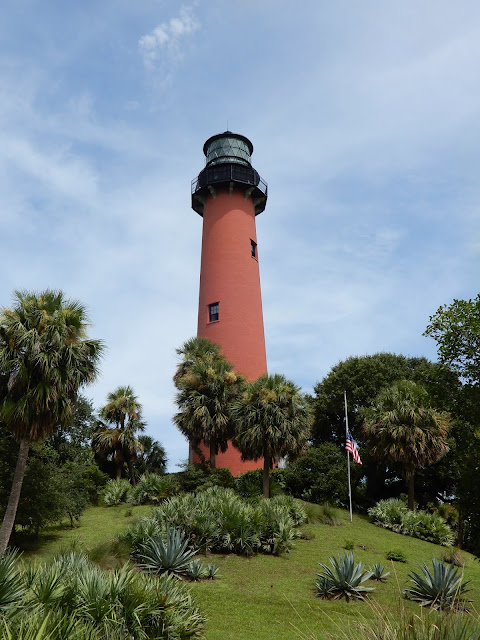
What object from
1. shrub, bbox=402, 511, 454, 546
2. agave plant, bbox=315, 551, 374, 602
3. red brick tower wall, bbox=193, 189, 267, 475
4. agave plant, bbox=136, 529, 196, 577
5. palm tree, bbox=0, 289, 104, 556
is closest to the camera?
agave plant, bbox=315, 551, 374, 602

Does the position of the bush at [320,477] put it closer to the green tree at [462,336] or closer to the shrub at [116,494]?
the shrub at [116,494]

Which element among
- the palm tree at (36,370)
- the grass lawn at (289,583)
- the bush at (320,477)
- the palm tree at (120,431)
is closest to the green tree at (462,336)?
the grass lawn at (289,583)

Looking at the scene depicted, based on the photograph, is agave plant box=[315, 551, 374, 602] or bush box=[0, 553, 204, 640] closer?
bush box=[0, 553, 204, 640]

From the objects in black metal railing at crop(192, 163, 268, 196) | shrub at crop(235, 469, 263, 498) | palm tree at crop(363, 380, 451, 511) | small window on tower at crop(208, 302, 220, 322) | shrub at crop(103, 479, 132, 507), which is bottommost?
shrub at crop(103, 479, 132, 507)

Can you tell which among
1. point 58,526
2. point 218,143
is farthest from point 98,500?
point 218,143

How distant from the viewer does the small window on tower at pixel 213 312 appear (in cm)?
3148

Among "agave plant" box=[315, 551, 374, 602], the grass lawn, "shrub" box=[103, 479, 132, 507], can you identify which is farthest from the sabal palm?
"agave plant" box=[315, 551, 374, 602]

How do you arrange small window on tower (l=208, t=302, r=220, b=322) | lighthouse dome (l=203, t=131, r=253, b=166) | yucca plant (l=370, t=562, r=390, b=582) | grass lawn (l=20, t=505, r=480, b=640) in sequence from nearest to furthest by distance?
grass lawn (l=20, t=505, r=480, b=640), yucca plant (l=370, t=562, r=390, b=582), small window on tower (l=208, t=302, r=220, b=322), lighthouse dome (l=203, t=131, r=253, b=166)

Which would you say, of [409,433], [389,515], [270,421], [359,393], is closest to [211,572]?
[270,421]

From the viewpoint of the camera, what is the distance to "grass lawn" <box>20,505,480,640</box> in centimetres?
965

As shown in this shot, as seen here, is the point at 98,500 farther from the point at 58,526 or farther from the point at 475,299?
the point at 475,299

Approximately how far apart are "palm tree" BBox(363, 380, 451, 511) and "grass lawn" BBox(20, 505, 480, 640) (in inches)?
151

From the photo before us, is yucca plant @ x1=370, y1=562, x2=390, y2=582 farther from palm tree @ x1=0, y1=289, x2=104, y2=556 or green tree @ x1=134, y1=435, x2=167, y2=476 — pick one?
green tree @ x1=134, y1=435, x2=167, y2=476

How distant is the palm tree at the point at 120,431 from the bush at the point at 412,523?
14.5 metres
